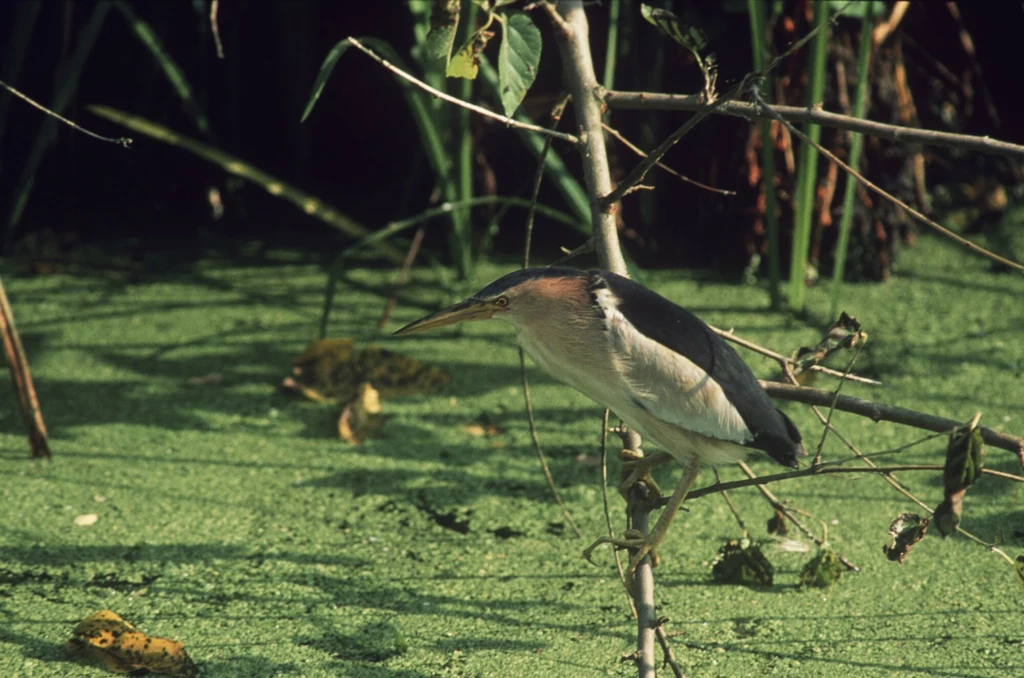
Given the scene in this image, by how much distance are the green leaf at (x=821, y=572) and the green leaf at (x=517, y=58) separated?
0.85 meters

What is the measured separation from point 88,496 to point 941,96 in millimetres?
2417

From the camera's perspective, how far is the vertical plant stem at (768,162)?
7.34 ft

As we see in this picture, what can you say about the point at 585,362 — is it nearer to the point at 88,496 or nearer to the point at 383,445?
the point at 383,445

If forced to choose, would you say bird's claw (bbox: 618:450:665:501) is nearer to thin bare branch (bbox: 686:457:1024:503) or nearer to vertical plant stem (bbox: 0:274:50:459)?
thin bare branch (bbox: 686:457:1024:503)

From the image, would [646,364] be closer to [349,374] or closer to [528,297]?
[528,297]

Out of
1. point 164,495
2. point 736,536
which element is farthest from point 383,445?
point 736,536

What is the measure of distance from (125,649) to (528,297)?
72cm

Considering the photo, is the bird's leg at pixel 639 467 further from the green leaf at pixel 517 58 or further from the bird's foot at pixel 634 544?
the green leaf at pixel 517 58

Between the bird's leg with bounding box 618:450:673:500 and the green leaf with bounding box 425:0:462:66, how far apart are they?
2.08 feet

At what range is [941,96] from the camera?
3.15 meters

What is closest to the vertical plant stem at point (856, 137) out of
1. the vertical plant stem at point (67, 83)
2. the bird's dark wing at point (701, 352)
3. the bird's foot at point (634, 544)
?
the bird's dark wing at point (701, 352)

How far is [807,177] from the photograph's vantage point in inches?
97.9

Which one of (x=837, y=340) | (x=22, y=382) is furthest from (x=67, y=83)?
(x=837, y=340)

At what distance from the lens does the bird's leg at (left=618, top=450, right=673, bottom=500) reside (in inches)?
63.1
